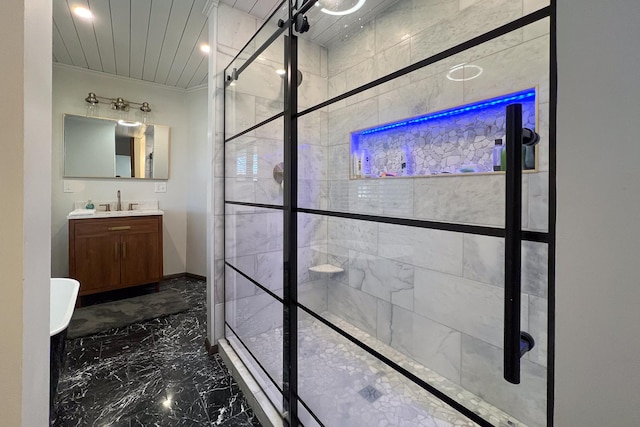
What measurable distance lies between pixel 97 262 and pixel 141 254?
380 mm

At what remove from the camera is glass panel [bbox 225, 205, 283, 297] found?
1.66 metres

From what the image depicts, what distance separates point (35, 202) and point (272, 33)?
155cm

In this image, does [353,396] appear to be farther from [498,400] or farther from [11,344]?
[11,344]

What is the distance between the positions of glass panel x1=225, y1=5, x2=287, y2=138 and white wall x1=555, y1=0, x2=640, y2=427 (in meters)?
1.37

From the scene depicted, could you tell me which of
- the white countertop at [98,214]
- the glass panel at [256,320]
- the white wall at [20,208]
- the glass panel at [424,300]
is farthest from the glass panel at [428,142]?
the white countertop at [98,214]

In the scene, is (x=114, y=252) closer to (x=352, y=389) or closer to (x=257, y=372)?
(x=257, y=372)

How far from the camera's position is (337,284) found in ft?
6.59

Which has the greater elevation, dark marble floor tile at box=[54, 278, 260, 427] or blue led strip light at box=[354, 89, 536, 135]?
blue led strip light at box=[354, 89, 536, 135]

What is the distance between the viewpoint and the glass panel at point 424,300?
4.27ft

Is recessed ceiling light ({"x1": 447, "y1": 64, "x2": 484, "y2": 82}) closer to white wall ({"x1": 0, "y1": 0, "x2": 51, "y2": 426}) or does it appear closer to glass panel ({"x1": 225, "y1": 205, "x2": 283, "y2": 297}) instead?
glass panel ({"x1": 225, "y1": 205, "x2": 283, "y2": 297})

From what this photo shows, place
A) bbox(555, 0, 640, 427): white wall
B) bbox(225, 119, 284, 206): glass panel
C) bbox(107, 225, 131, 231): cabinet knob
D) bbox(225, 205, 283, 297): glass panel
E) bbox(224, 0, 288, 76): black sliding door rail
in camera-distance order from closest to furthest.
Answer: bbox(555, 0, 640, 427): white wall
bbox(224, 0, 288, 76): black sliding door rail
bbox(225, 205, 283, 297): glass panel
bbox(225, 119, 284, 206): glass panel
bbox(107, 225, 131, 231): cabinet knob

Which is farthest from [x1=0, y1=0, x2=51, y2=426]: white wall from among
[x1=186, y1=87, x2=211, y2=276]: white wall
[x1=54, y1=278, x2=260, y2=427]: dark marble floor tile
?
[x1=186, y1=87, x2=211, y2=276]: white wall

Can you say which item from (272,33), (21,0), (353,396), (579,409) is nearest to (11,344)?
(21,0)

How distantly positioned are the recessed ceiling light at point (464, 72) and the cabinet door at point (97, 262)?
3.34m
